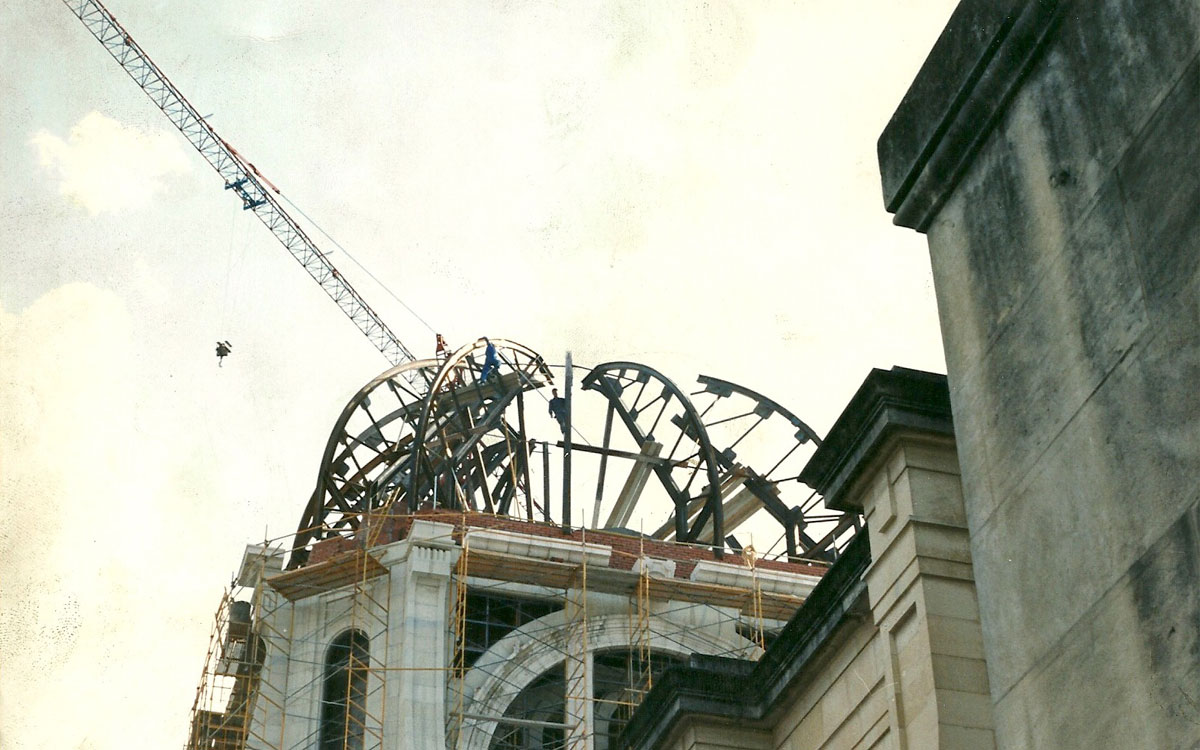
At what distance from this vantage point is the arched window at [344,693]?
2116 inches

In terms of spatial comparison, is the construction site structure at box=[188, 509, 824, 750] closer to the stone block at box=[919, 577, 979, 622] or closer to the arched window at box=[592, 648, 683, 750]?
the arched window at box=[592, 648, 683, 750]

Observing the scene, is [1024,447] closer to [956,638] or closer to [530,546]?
[956,638]

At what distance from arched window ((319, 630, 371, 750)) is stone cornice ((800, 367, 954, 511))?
35341 millimetres

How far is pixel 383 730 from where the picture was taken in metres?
53.0

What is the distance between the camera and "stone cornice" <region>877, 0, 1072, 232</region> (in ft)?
42.8

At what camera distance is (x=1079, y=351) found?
1194 cm

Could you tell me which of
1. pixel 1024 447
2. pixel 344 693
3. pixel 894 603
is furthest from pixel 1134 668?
pixel 344 693

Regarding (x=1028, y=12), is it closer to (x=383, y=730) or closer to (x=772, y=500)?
(x=383, y=730)

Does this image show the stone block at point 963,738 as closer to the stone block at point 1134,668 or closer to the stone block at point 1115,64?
the stone block at point 1134,668

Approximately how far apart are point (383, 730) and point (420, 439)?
9.52 m

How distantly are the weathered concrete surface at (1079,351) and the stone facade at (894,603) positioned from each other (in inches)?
195

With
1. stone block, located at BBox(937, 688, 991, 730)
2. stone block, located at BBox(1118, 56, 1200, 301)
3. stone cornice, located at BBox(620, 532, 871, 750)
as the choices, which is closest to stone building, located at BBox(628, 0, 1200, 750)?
stone block, located at BBox(1118, 56, 1200, 301)

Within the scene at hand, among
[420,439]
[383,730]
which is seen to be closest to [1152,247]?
[383,730]

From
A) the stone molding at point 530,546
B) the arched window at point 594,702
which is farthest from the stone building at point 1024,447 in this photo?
the stone molding at point 530,546
